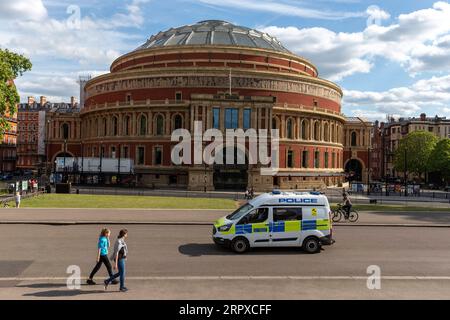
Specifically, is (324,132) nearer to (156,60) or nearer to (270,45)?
(270,45)

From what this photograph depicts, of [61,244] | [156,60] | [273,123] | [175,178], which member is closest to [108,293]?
[61,244]

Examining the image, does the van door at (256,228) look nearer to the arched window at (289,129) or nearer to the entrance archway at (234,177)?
the entrance archway at (234,177)

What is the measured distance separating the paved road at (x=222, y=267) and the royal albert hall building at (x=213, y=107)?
3642 cm

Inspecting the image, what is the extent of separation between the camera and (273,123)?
64.1m

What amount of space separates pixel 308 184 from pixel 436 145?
3857 cm

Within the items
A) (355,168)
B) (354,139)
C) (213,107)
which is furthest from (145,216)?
(355,168)

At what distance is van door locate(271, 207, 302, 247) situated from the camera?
16.5 meters

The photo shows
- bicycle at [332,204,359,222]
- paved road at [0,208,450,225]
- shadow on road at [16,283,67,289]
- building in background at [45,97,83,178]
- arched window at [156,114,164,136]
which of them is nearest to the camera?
shadow on road at [16,283,67,289]

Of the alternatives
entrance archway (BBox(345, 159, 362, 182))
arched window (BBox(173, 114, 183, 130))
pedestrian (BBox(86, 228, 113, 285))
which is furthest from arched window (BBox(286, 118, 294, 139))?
pedestrian (BBox(86, 228, 113, 285))

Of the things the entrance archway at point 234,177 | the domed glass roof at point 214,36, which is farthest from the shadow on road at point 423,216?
the domed glass roof at point 214,36

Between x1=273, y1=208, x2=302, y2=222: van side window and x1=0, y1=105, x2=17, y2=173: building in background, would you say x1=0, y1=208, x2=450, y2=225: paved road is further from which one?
x1=0, y1=105, x2=17, y2=173: building in background

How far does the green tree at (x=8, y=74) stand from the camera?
125 ft

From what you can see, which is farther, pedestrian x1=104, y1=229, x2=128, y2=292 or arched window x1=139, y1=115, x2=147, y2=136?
arched window x1=139, y1=115, x2=147, y2=136

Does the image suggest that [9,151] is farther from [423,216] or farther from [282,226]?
[282,226]
